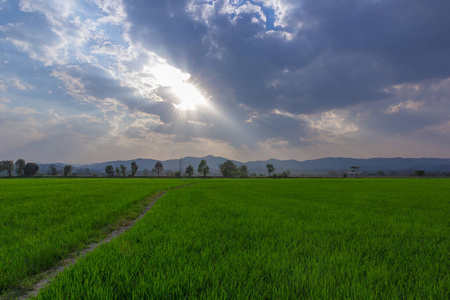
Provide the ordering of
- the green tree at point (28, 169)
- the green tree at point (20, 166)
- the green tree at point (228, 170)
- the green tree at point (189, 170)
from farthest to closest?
the green tree at point (228, 170), the green tree at point (189, 170), the green tree at point (20, 166), the green tree at point (28, 169)

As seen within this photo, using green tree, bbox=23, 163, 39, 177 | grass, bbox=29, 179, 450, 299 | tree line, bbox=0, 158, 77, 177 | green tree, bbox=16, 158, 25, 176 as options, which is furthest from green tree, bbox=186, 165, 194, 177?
grass, bbox=29, 179, 450, 299

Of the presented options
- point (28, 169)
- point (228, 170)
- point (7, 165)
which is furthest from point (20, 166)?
point (228, 170)

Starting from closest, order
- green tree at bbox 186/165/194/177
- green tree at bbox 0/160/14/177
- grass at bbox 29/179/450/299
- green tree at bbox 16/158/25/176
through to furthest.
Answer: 1. grass at bbox 29/179/450/299
2. green tree at bbox 16/158/25/176
3. green tree at bbox 0/160/14/177
4. green tree at bbox 186/165/194/177

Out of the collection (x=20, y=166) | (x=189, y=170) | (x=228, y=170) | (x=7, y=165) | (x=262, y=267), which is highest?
(x=7, y=165)

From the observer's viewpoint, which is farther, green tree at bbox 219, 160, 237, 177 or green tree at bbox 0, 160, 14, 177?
green tree at bbox 219, 160, 237, 177

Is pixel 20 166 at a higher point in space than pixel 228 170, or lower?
higher

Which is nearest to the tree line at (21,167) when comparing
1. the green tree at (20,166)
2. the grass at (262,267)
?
the green tree at (20,166)

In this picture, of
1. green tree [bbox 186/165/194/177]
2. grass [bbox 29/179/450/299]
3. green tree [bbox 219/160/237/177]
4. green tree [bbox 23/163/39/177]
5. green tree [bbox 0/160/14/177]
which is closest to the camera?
grass [bbox 29/179/450/299]

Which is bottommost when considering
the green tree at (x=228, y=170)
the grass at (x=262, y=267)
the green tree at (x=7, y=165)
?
the green tree at (x=228, y=170)

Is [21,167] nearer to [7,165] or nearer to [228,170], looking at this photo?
[7,165]

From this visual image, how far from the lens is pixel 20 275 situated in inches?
133

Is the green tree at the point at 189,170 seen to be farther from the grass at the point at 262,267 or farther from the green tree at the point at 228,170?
the grass at the point at 262,267

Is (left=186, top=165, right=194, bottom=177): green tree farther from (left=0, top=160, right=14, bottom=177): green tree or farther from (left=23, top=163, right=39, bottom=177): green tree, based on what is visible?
(left=0, top=160, right=14, bottom=177): green tree

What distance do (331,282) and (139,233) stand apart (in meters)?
4.93
